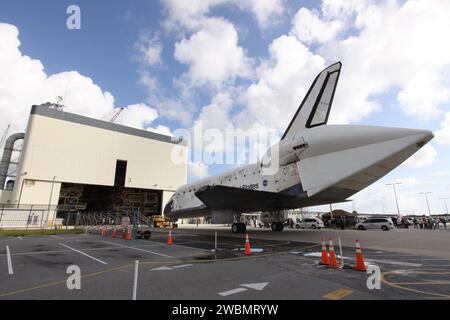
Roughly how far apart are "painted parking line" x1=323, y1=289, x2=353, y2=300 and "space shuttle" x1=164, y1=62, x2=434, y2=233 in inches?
383

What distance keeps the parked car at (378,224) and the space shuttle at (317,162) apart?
19.6m

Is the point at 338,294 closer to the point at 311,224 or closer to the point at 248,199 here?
the point at 248,199

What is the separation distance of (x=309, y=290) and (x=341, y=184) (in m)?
11.2

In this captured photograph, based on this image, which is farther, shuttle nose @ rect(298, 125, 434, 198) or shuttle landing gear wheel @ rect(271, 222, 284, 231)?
shuttle landing gear wheel @ rect(271, 222, 284, 231)

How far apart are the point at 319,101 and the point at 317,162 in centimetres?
435

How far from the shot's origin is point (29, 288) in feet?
18.3

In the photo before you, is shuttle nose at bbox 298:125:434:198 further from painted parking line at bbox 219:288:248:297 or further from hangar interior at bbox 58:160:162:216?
hangar interior at bbox 58:160:162:216

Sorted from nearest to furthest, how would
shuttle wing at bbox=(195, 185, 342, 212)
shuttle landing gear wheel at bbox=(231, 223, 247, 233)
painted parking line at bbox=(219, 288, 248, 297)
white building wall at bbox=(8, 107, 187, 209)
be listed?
painted parking line at bbox=(219, 288, 248, 297)
shuttle wing at bbox=(195, 185, 342, 212)
shuttle landing gear wheel at bbox=(231, 223, 247, 233)
white building wall at bbox=(8, 107, 187, 209)

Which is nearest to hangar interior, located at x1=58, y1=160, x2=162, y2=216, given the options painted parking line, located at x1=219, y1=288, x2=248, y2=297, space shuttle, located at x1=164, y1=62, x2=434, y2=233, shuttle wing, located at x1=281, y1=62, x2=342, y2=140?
space shuttle, located at x1=164, y1=62, x2=434, y2=233

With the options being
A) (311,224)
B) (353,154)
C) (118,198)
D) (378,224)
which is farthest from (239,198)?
(118,198)

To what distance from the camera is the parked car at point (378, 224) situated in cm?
3291

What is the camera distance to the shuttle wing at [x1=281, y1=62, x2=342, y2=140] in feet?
53.6

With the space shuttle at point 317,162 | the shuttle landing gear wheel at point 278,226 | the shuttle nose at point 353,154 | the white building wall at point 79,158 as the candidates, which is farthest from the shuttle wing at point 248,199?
the white building wall at point 79,158

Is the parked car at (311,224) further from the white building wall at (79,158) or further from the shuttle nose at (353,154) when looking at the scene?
the white building wall at (79,158)
